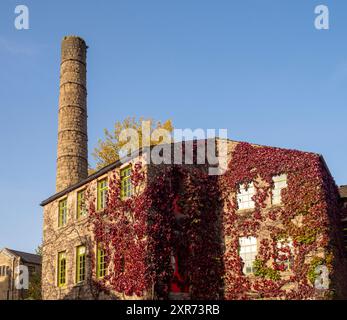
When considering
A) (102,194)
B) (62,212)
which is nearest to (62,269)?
(62,212)

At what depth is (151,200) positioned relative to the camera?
22.8 m

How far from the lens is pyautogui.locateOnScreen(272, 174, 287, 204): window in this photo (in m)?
24.4

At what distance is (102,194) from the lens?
26.3 meters

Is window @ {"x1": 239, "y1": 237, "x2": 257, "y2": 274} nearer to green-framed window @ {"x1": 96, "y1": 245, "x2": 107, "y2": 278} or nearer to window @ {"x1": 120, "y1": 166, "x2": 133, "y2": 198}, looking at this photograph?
window @ {"x1": 120, "y1": 166, "x2": 133, "y2": 198}

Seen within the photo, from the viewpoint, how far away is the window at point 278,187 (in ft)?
80.0

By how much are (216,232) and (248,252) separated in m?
1.84

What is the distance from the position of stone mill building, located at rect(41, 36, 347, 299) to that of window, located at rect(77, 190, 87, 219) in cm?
9

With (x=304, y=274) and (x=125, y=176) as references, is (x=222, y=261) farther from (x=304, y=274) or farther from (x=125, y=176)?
(x=125, y=176)

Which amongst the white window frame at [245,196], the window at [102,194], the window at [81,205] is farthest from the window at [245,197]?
the window at [81,205]

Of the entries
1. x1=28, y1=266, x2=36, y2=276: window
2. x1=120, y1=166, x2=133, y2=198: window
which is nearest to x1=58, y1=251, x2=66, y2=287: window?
x1=120, y1=166, x2=133, y2=198: window

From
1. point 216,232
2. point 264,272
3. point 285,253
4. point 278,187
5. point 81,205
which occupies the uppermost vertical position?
point 278,187

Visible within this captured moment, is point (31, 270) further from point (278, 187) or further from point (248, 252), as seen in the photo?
point (278, 187)

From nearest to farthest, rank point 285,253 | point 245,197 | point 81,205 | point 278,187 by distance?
point 285,253 < point 278,187 < point 245,197 < point 81,205
